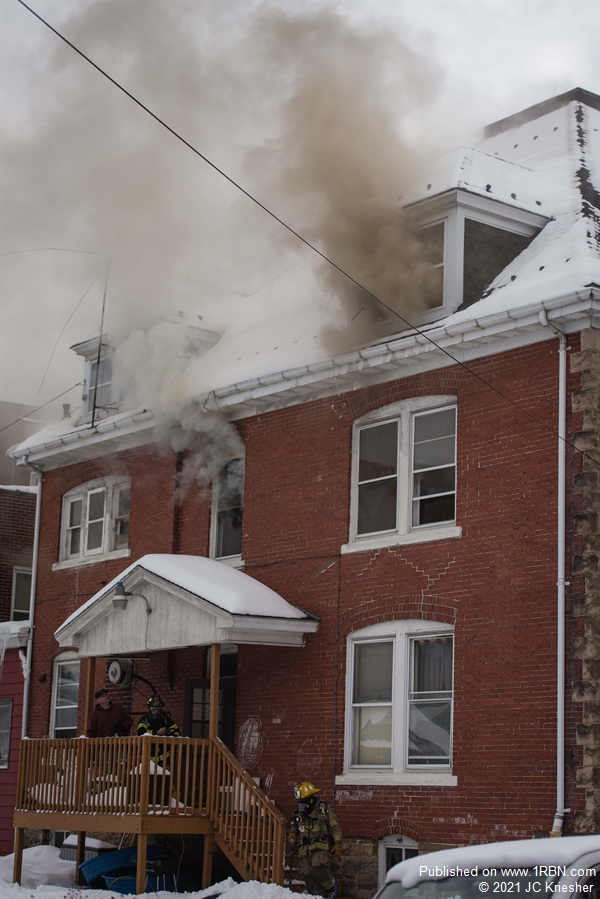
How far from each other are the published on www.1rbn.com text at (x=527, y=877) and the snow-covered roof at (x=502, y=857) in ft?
0.06

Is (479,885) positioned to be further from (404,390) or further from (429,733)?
(404,390)

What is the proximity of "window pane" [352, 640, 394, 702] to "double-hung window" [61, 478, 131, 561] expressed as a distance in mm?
5546

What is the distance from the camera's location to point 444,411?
14172 mm

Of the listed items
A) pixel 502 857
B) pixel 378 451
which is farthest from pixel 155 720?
pixel 502 857

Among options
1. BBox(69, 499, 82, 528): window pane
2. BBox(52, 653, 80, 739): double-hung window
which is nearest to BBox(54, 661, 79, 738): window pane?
BBox(52, 653, 80, 739): double-hung window

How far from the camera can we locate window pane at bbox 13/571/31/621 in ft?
84.3

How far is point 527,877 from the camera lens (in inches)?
247

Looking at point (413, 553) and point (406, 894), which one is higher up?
point (413, 553)

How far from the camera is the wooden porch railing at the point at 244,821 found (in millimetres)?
12961

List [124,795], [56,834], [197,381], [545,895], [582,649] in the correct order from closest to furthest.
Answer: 1. [545,895]
2. [582,649]
3. [124,795]
4. [197,381]
5. [56,834]

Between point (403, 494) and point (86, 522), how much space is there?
24.3 ft

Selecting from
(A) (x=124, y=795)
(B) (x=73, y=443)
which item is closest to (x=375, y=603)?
(A) (x=124, y=795)

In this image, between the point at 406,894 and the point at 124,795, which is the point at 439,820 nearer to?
the point at 124,795

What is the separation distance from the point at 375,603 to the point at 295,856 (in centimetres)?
317
